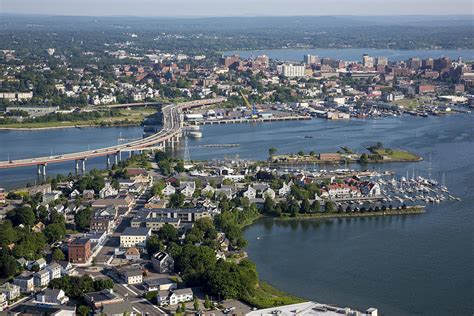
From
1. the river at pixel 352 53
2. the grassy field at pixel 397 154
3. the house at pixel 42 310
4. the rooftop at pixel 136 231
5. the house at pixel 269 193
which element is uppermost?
the rooftop at pixel 136 231

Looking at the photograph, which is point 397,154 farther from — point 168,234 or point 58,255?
point 58,255

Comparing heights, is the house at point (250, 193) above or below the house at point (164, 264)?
below

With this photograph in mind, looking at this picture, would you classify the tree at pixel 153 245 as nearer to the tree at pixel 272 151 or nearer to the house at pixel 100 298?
the house at pixel 100 298

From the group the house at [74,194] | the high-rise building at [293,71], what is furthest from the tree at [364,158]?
the high-rise building at [293,71]

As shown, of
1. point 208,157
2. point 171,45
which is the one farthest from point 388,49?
point 208,157

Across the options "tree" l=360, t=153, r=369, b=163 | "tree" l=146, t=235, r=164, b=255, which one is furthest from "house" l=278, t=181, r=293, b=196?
"tree" l=146, t=235, r=164, b=255

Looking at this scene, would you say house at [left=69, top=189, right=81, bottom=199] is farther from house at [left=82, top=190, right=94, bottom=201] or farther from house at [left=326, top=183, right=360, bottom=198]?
house at [left=326, top=183, right=360, bottom=198]

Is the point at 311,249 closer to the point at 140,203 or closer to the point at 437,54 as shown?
the point at 140,203
